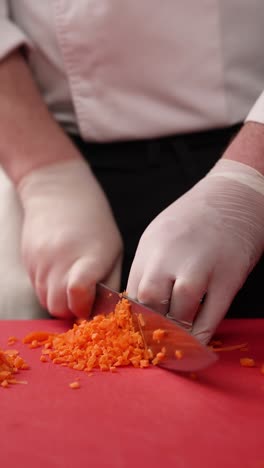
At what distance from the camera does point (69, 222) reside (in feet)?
3.76

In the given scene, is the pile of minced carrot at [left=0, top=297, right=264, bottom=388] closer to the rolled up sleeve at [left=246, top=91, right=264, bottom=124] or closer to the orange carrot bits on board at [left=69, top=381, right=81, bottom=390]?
the orange carrot bits on board at [left=69, top=381, right=81, bottom=390]

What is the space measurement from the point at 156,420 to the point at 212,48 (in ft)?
2.21

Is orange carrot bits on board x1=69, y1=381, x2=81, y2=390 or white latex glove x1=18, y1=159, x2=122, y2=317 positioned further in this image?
white latex glove x1=18, y1=159, x2=122, y2=317

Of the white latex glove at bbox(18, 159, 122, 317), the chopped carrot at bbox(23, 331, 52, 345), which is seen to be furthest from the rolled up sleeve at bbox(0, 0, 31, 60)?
the chopped carrot at bbox(23, 331, 52, 345)

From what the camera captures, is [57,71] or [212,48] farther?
[57,71]

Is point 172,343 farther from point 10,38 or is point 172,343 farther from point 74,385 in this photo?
point 10,38

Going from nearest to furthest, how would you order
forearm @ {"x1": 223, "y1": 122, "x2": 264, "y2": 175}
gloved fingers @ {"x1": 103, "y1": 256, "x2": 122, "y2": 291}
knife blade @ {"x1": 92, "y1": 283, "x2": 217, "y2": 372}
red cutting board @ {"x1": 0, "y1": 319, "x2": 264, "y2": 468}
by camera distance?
red cutting board @ {"x1": 0, "y1": 319, "x2": 264, "y2": 468} < knife blade @ {"x1": 92, "y1": 283, "x2": 217, "y2": 372} < forearm @ {"x1": 223, "y1": 122, "x2": 264, "y2": 175} < gloved fingers @ {"x1": 103, "y1": 256, "x2": 122, "y2": 291}

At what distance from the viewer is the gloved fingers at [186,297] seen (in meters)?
0.87

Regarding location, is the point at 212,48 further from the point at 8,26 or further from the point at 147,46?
the point at 8,26

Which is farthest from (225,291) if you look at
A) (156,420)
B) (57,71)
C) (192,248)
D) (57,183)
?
(57,71)

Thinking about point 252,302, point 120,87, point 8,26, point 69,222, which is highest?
point 8,26

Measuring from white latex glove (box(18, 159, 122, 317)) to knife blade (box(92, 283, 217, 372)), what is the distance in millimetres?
145

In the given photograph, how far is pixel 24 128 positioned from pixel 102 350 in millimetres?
518

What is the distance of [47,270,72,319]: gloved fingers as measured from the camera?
1090 millimetres
